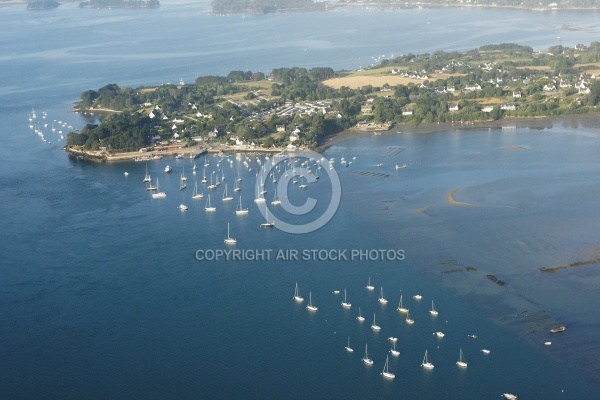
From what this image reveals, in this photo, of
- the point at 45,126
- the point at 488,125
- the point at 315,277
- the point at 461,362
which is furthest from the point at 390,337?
the point at 45,126

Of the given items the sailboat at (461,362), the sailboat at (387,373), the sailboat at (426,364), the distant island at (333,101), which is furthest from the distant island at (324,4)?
the sailboat at (387,373)

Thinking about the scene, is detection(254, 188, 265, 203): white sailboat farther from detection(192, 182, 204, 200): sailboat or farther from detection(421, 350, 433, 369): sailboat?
detection(421, 350, 433, 369): sailboat

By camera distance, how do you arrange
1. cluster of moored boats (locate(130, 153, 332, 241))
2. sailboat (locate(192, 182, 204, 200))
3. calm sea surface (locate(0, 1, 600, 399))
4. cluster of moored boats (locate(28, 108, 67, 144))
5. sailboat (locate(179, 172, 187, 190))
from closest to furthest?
calm sea surface (locate(0, 1, 600, 399)) → cluster of moored boats (locate(130, 153, 332, 241)) → sailboat (locate(192, 182, 204, 200)) → sailboat (locate(179, 172, 187, 190)) → cluster of moored boats (locate(28, 108, 67, 144))

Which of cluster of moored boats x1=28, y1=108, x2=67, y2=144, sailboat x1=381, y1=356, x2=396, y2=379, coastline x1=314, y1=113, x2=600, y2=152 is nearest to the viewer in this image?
sailboat x1=381, y1=356, x2=396, y2=379

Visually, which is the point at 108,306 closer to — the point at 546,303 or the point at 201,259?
the point at 201,259

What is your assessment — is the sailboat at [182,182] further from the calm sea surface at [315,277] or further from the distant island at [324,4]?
the distant island at [324,4]

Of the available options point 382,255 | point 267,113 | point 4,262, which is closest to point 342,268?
point 382,255

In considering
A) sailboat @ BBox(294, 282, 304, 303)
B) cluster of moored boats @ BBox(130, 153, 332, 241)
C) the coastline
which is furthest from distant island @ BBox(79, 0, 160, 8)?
sailboat @ BBox(294, 282, 304, 303)
